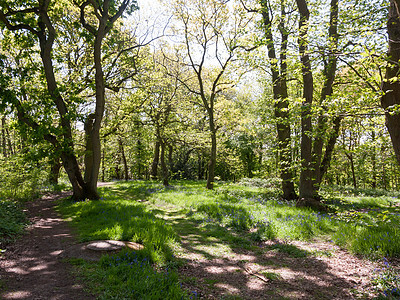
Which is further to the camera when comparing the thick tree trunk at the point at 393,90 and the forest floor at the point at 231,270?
the thick tree trunk at the point at 393,90

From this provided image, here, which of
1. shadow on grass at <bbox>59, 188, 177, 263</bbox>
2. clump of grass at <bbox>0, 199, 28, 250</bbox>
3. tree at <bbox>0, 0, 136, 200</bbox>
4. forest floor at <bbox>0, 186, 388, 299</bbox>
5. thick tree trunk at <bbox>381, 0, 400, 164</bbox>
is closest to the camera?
forest floor at <bbox>0, 186, 388, 299</bbox>

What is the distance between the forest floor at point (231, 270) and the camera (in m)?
3.61

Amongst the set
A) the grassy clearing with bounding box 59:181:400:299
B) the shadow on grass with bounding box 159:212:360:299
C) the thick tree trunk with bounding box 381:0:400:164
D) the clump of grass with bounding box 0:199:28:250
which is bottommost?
the shadow on grass with bounding box 159:212:360:299

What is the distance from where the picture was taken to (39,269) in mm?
4230

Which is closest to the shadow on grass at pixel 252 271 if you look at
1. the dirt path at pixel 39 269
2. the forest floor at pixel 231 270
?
the forest floor at pixel 231 270

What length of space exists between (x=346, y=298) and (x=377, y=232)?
2548 mm

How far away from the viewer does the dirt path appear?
134 inches

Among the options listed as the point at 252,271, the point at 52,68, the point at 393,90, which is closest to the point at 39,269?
the point at 252,271

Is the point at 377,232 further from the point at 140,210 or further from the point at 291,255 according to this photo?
the point at 140,210

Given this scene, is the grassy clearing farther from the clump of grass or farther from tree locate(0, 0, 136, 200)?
tree locate(0, 0, 136, 200)

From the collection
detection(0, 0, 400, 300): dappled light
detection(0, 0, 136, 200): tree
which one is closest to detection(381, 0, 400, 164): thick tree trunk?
detection(0, 0, 400, 300): dappled light

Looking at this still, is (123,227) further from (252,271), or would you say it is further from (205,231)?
(252,271)

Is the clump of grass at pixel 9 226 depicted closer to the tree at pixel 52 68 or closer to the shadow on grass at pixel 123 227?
the shadow on grass at pixel 123 227

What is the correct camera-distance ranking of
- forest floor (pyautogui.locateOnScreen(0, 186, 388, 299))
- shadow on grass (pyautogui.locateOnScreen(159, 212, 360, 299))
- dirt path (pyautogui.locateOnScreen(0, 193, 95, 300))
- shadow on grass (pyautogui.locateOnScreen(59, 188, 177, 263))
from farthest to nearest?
shadow on grass (pyautogui.locateOnScreen(59, 188, 177, 263)) → shadow on grass (pyautogui.locateOnScreen(159, 212, 360, 299)) → forest floor (pyautogui.locateOnScreen(0, 186, 388, 299)) → dirt path (pyautogui.locateOnScreen(0, 193, 95, 300))
